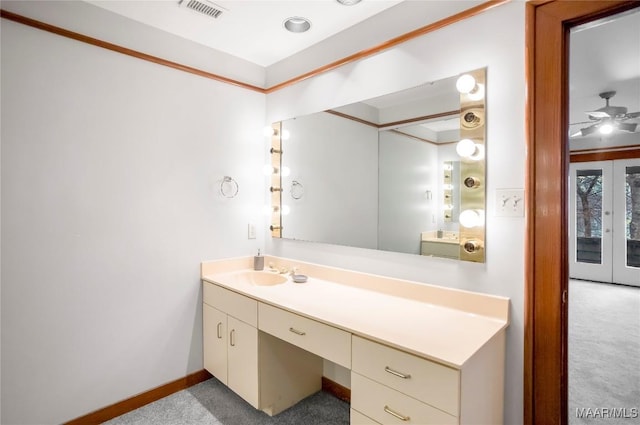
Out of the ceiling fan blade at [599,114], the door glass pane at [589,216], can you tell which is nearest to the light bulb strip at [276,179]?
the ceiling fan blade at [599,114]

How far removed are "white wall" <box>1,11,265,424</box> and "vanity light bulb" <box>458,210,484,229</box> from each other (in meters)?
1.70

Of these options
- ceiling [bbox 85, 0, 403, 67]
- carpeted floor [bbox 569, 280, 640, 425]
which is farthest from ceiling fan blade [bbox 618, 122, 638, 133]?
ceiling [bbox 85, 0, 403, 67]

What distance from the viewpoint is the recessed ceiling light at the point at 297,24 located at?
2072 millimetres

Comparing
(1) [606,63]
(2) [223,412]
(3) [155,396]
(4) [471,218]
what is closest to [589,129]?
(1) [606,63]

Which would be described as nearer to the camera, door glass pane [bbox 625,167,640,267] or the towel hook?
the towel hook

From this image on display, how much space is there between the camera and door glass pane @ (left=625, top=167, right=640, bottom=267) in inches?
201

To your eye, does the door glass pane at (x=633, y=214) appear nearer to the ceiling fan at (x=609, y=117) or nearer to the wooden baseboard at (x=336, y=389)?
the ceiling fan at (x=609, y=117)

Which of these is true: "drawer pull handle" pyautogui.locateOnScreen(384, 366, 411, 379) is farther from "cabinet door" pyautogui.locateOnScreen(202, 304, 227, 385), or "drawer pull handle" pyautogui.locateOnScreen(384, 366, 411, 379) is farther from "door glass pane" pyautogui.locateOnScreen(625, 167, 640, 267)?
"door glass pane" pyautogui.locateOnScreen(625, 167, 640, 267)

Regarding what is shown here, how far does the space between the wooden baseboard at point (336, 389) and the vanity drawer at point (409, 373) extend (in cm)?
91

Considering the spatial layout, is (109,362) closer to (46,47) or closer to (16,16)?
(46,47)

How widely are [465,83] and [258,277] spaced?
1911mm

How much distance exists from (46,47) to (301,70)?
5.02 ft

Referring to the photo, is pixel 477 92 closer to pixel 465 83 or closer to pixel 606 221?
pixel 465 83

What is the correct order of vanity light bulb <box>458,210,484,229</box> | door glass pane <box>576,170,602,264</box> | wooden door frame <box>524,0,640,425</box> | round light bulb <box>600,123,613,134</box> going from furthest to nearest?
1. door glass pane <box>576,170,602,264</box>
2. round light bulb <box>600,123,613,134</box>
3. vanity light bulb <box>458,210,484,229</box>
4. wooden door frame <box>524,0,640,425</box>
